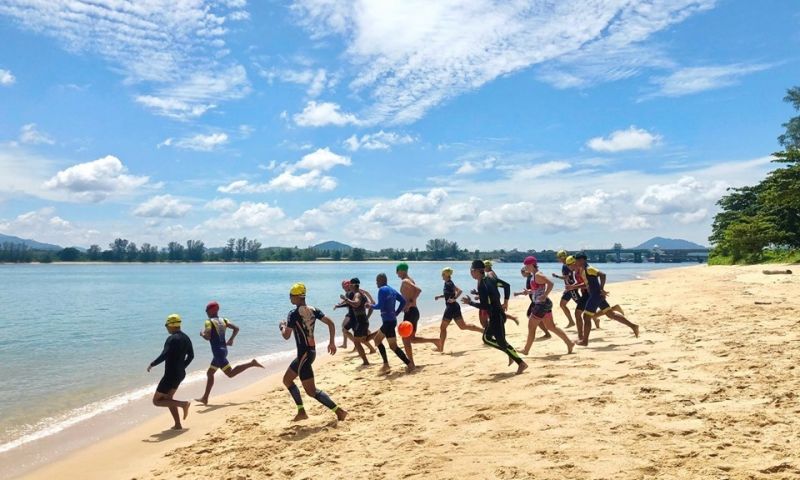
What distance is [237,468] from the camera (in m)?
5.92

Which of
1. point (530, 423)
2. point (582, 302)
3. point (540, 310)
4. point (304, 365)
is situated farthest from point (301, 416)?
point (582, 302)

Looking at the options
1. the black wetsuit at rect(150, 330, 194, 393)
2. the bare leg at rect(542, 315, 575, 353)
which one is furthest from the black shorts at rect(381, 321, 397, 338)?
the black wetsuit at rect(150, 330, 194, 393)

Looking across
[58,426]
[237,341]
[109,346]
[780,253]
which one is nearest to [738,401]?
[58,426]

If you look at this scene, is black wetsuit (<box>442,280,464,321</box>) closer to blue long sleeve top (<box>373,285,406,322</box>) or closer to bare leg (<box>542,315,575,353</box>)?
blue long sleeve top (<box>373,285,406,322</box>)

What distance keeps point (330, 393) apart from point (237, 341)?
10.1 metres

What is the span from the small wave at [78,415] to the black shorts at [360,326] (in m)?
4.30

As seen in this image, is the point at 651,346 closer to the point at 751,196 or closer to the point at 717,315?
the point at 717,315

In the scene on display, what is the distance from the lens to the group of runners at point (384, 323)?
7160 mm

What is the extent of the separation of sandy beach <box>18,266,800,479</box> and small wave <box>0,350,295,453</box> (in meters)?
1.11

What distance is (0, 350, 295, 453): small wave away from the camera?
8348 mm

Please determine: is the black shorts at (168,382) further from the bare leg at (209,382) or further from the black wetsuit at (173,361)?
the bare leg at (209,382)

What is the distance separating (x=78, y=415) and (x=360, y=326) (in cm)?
554

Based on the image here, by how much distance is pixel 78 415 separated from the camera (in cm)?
963

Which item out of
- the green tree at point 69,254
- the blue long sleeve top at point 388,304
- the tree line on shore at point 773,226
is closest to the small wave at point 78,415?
the blue long sleeve top at point 388,304
